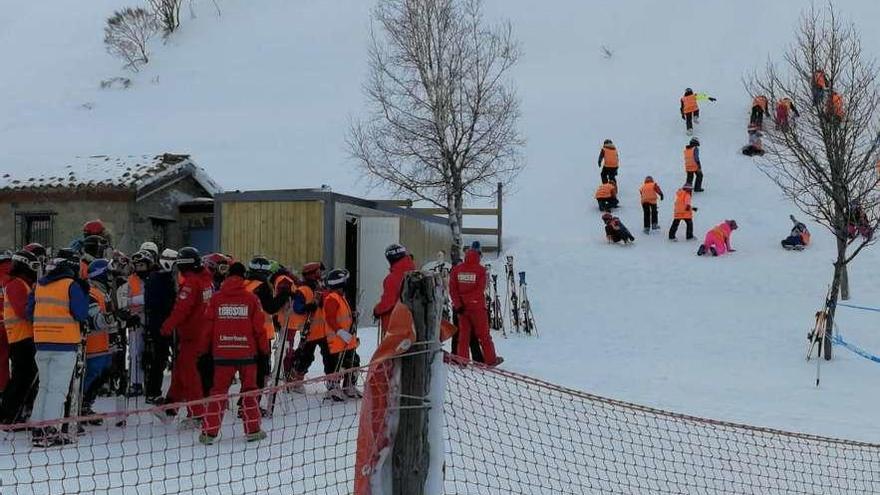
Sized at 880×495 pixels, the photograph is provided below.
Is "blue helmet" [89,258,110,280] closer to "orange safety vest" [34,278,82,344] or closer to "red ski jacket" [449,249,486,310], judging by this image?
"orange safety vest" [34,278,82,344]

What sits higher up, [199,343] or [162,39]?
[162,39]

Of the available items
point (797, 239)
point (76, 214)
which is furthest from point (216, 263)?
point (797, 239)

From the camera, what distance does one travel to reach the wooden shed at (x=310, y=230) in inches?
567

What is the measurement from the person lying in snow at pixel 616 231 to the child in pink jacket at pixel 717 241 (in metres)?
1.59

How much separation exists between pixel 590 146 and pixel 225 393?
20.5 m

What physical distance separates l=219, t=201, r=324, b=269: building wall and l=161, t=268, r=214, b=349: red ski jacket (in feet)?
22.3

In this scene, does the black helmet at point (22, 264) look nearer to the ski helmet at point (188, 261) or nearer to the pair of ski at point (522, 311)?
the ski helmet at point (188, 261)

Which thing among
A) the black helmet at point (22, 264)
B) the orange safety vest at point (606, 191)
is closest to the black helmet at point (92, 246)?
the black helmet at point (22, 264)

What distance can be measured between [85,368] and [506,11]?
36.4m

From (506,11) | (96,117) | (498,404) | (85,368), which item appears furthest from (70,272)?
(506,11)

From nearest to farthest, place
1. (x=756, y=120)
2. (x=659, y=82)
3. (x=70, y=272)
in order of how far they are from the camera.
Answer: (x=70, y=272) → (x=756, y=120) → (x=659, y=82)

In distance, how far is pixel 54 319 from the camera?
639 cm

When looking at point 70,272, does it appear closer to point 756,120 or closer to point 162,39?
point 756,120

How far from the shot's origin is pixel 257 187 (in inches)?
1001
